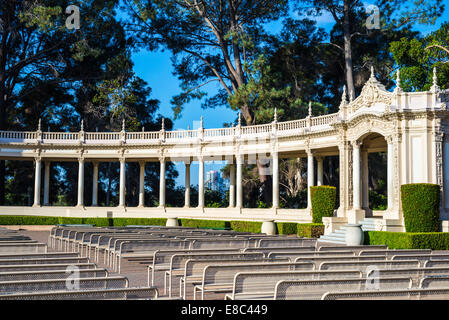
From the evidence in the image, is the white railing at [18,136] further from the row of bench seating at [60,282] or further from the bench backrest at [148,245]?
the row of bench seating at [60,282]

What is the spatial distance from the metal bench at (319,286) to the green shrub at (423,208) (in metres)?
22.0

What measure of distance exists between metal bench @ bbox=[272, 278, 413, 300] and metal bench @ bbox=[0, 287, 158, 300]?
6.01 ft

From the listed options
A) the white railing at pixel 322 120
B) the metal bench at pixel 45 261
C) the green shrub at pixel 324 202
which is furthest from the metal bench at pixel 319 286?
the white railing at pixel 322 120

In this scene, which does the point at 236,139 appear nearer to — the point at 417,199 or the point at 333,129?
the point at 333,129

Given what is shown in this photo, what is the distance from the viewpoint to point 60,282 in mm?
7770

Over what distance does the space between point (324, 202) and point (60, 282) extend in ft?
98.5

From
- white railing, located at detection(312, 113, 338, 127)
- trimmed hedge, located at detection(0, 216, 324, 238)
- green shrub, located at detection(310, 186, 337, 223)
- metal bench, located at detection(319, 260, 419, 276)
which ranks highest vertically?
white railing, located at detection(312, 113, 338, 127)

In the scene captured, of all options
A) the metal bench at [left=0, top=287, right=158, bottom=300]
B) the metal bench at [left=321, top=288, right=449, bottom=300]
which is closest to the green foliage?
the metal bench at [left=321, top=288, right=449, bottom=300]

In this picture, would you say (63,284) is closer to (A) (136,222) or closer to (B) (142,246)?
(B) (142,246)

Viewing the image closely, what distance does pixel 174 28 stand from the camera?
60125mm

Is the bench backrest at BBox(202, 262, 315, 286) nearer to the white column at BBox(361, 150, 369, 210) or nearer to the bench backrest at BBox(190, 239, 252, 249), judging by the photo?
the bench backrest at BBox(190, 239, 252, 249)

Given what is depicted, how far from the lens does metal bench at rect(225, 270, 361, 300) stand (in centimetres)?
857

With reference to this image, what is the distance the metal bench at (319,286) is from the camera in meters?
7.47

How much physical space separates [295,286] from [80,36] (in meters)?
58.4
